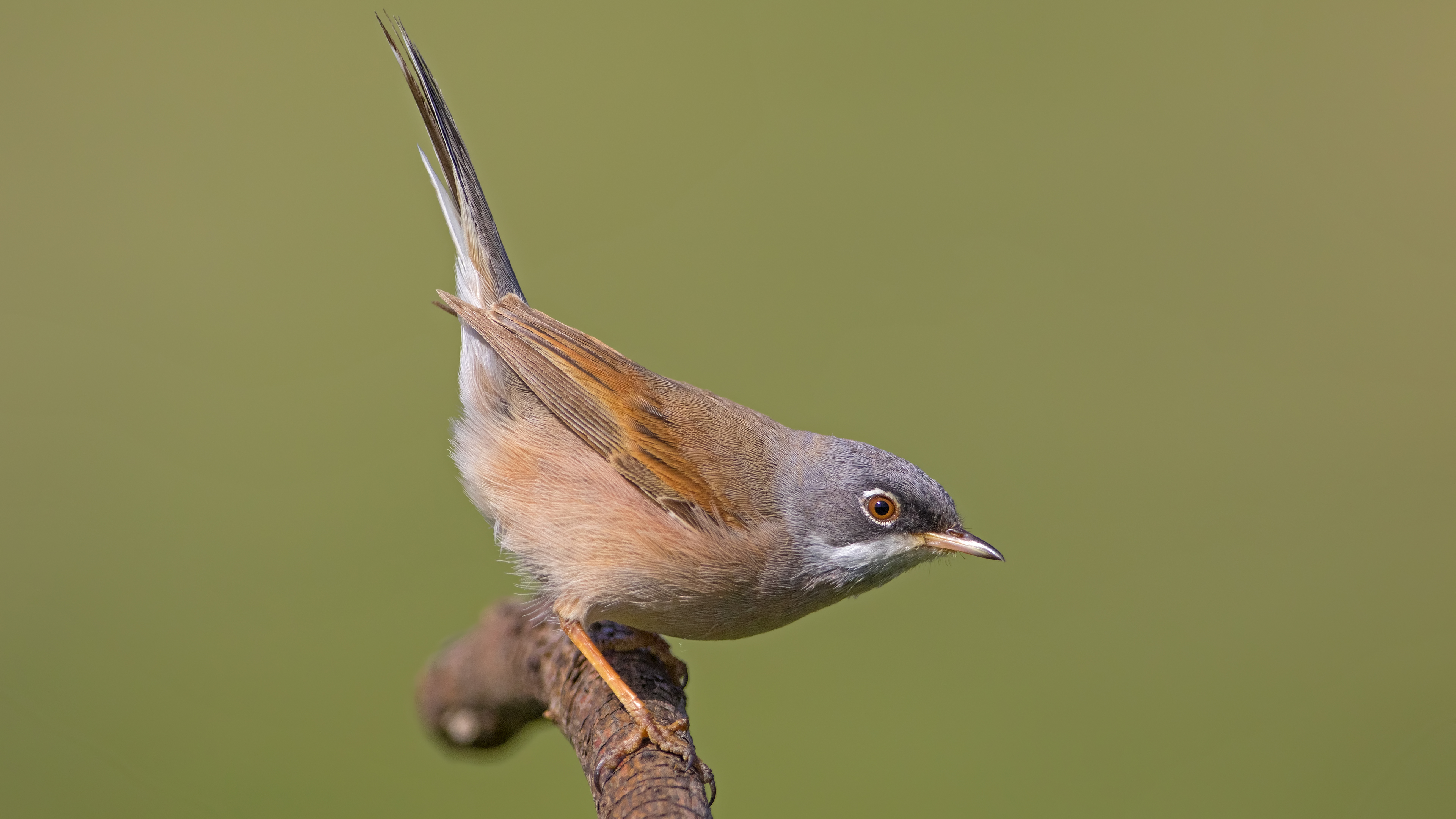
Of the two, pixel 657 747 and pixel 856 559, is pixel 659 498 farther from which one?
pixel 657 747

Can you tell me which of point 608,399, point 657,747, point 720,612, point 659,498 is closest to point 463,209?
point 608,399

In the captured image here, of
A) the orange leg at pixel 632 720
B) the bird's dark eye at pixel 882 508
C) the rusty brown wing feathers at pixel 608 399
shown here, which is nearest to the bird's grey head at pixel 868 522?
the bird's dark eye at pixel 882 508

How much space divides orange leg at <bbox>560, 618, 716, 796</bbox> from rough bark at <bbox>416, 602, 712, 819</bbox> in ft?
0.09

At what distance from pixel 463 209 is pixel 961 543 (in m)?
2.15

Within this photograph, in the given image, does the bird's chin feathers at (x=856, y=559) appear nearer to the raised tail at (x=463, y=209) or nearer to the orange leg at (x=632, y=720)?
the orange leg at (x=632, y=720)

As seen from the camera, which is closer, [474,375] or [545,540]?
[545,540]

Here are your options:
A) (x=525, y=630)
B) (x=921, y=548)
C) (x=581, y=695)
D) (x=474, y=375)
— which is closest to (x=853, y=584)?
(x=921, y=548)

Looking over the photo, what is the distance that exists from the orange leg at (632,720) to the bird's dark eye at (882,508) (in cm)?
87

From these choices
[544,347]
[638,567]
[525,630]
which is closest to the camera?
[638,567]

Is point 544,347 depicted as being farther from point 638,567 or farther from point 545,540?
point 638,567

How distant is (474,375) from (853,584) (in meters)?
1.56

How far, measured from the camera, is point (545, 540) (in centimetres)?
328

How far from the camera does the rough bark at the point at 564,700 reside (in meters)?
2.43

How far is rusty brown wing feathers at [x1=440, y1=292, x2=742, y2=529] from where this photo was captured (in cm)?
324
